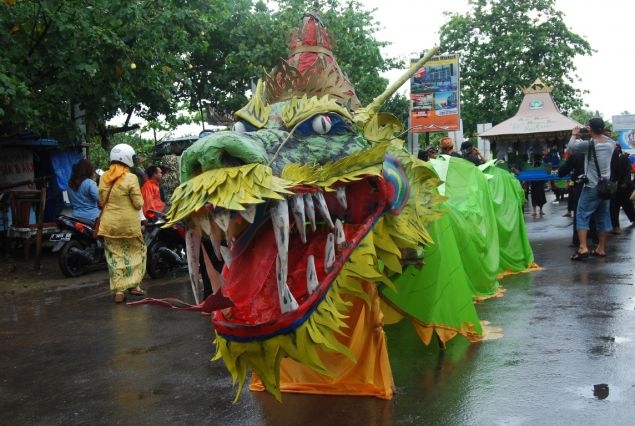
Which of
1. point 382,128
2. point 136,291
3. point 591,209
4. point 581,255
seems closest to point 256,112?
point 382,128

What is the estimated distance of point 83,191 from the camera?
8.98m

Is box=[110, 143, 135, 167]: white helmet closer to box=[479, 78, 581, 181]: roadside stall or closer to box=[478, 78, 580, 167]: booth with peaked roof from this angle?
box=[479, 78, 581, 181]: roadside stall

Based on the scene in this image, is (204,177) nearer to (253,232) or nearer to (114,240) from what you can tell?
(253,232)

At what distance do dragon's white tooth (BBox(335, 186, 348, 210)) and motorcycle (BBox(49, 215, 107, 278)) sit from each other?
6585 mm

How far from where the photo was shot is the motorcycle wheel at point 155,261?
30.4ft

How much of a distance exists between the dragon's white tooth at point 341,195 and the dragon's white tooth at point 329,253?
0.20 metres

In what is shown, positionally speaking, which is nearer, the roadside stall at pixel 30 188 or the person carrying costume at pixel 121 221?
the person carrying costume at pixel 121 221

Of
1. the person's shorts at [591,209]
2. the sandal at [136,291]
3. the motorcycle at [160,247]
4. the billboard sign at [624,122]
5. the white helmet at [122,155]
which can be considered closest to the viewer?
the white helmet at [122,155]

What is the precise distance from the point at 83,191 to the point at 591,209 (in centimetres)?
637

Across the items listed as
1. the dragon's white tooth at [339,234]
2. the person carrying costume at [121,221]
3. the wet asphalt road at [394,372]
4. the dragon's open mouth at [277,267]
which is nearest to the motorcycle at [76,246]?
the person carrying costume at [121,221]

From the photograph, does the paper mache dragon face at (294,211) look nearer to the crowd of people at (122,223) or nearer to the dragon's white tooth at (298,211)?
the dragon's white tooth at (298,211)

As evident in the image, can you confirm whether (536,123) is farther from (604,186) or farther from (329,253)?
(329,253)

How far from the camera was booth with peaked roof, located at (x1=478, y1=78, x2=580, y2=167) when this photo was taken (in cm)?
1812

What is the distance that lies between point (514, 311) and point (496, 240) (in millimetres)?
1177
